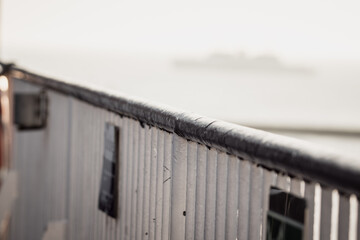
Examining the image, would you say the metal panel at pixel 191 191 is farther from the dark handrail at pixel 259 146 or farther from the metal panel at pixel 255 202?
the metal panel at pixel 255 202

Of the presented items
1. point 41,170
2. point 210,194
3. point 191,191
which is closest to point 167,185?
point 191,191

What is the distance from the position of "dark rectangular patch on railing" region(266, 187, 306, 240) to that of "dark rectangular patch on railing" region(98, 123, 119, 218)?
1163 mm

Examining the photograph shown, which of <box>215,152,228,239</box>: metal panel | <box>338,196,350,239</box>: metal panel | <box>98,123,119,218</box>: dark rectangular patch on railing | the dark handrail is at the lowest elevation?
<box>98,123,119,218</box>: dark rectangular patch on railing

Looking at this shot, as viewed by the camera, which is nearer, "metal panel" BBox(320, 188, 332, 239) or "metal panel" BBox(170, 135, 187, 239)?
"metal panel" BBox(320, 188, 332, 239)

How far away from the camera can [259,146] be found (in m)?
1.64

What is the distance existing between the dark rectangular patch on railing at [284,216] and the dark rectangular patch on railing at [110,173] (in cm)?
116

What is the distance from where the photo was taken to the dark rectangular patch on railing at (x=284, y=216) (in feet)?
5.37

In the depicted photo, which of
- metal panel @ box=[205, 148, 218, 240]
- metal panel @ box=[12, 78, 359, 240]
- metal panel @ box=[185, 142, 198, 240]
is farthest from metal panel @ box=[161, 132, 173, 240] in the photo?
metal panel @ box=[205, 148, 218, 240]

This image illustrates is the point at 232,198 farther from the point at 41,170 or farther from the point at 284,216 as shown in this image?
the point at 41,170

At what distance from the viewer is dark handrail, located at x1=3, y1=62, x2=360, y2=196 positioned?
134 cm

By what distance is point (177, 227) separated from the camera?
7.28 ft

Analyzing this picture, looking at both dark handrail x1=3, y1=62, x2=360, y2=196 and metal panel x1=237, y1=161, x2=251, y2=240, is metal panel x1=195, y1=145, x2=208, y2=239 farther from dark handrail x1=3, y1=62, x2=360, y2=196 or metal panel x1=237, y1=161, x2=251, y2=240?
metal panel x1=237, y1=161, x2=251, y2=240

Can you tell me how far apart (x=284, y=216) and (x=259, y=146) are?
22cm

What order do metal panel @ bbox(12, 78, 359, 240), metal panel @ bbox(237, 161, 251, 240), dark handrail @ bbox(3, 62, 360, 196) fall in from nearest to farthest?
dark handrail @ bbox(3, 62, 360, 196)
metal panel @ bbox(12, 78, 359, 240)
metal panel @ bbox(237, 161, 251, 240)
